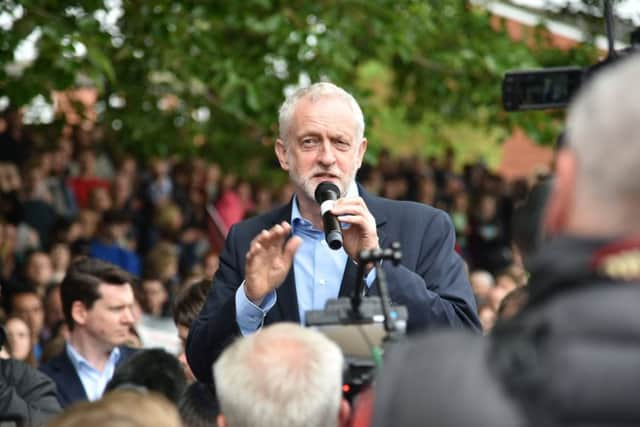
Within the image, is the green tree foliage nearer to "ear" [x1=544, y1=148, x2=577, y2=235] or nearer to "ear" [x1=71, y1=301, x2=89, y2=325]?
"ear" [x1=71, y1=301, x2=89, y2=325]

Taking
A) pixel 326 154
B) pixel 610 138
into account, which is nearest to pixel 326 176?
pixel 326 154

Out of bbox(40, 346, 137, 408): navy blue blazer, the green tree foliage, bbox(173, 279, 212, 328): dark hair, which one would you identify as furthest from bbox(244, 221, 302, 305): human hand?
the green tree foliage

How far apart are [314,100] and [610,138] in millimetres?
2843

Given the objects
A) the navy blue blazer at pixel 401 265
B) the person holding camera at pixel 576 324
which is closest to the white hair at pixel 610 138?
the person holding camera at pixel 576 324

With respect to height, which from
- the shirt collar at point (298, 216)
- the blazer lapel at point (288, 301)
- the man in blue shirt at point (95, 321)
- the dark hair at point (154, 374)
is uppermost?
the shirt collar at point (298, 216)

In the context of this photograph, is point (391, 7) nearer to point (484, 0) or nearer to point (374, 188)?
point (484, 0)

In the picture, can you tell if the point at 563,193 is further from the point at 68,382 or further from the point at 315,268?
the point at 68,382

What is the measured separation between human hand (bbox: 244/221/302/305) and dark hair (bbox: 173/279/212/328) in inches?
101

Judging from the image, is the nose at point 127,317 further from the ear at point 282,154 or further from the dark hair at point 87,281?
the ear at point 282,154

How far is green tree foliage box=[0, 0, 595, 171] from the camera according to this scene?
10375mm

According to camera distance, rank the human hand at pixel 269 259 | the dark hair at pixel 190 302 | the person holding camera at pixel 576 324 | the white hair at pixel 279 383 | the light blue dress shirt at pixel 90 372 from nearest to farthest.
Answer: the person holding camera at pixel 576 324 < the white hair at pixel 279 383 < the human hand at pixel 269 259 < the dark hair at pixel 190 302 < the light blue dress shirt at pixel 90 372

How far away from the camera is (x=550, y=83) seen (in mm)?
4391

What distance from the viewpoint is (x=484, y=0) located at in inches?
571

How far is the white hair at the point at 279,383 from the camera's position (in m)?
3.15
